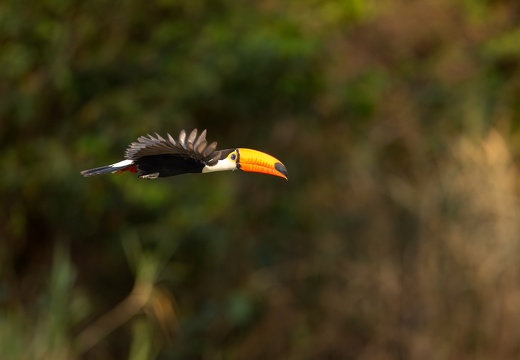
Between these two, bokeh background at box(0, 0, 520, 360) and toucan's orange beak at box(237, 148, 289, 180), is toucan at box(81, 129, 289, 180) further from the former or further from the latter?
bokeh background at box(0, 0, 520, 360)

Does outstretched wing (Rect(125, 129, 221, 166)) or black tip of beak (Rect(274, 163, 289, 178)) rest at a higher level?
outstretched wing (Rect(125, 129, 221, 166))

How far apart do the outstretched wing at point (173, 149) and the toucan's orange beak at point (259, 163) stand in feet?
0.15

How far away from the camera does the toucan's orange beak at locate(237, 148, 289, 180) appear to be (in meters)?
2.08

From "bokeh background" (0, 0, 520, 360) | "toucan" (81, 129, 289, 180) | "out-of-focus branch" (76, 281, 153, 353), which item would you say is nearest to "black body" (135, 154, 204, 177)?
"toucan" (81, 129, 289, 180)

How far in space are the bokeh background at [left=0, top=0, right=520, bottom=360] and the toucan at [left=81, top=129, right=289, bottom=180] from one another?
597 centimetres

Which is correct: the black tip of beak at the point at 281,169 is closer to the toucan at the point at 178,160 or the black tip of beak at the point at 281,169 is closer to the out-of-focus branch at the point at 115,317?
the toucan at the point at 178,160

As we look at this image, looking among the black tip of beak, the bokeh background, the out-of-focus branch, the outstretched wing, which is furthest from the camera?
the bokeh background

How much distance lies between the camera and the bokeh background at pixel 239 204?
9211 millimetres

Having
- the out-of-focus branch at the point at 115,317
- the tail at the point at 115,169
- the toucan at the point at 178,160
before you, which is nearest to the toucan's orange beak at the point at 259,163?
the toucan at the point at 178,160

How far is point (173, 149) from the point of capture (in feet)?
7.13

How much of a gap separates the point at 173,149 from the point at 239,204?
29.4 ft

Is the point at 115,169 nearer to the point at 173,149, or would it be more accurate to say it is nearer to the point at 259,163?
the point at 173,149

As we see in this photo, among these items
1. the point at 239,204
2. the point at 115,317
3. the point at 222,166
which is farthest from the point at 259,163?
the point at 239,204

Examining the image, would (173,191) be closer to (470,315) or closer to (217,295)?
(217,295)
